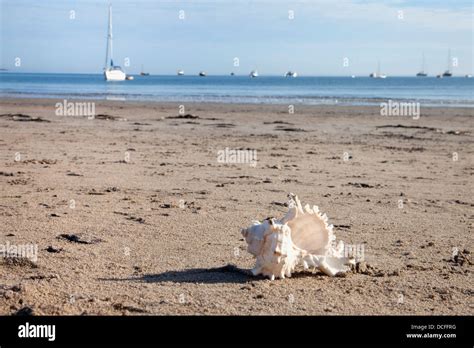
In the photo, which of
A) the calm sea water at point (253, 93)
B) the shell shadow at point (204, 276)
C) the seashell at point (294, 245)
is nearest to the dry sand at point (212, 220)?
the shell shadow at point (204, 276)

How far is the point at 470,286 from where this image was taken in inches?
226

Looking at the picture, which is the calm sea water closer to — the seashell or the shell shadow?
the seashell

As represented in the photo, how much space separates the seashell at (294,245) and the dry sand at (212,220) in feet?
0.42

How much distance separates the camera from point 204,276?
19.2ft

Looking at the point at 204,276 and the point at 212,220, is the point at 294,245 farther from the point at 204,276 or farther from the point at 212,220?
the point at 212,220

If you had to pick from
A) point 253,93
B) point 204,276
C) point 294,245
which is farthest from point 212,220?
point 253,93

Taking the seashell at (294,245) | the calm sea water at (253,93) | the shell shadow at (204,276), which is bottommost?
the shell shadow at (204,276)

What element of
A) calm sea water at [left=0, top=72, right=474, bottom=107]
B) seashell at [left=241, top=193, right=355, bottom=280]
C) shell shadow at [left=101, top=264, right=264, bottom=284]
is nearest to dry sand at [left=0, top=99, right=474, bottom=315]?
shell shadow at [left=101, top=264, right=264, bottom=284]

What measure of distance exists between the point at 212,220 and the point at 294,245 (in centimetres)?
255

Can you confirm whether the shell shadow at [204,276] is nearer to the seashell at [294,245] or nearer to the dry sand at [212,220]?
the dry sand at [212,220]

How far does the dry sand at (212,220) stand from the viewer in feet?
17.2
